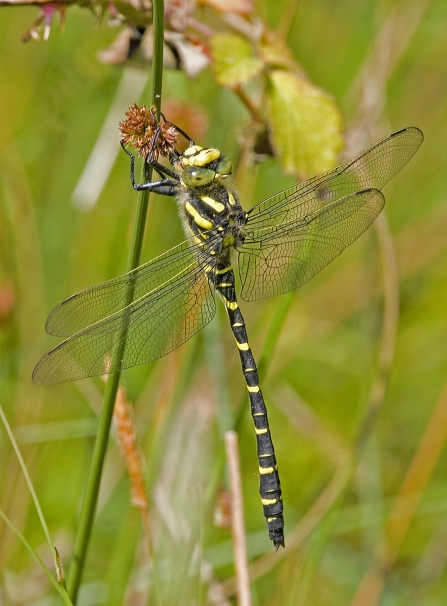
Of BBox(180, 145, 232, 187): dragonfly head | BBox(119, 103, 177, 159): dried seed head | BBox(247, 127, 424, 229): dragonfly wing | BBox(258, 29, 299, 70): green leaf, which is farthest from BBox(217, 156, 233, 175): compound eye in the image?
BBox(119, 103, 177, 159): dried seed head

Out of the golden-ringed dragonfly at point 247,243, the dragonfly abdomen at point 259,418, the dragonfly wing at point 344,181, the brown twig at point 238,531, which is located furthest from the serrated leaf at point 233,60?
the brown twig at point 238,531

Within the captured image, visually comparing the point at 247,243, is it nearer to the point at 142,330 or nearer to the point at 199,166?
the point at 199,166

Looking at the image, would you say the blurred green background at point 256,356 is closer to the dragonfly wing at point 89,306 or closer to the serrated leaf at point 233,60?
the serrated leaf at point 233,60

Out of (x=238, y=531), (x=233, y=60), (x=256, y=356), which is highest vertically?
(x=233, y=60)

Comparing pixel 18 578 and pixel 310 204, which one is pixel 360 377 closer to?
pixel 310 204

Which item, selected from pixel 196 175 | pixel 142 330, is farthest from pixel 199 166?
pixel 142 330

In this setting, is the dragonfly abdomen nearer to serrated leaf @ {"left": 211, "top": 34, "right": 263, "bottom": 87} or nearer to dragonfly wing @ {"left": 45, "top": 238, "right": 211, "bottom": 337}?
dragonfly wing @ {"left": 45, "top": 238, "right": 211, "bottom": 337}
